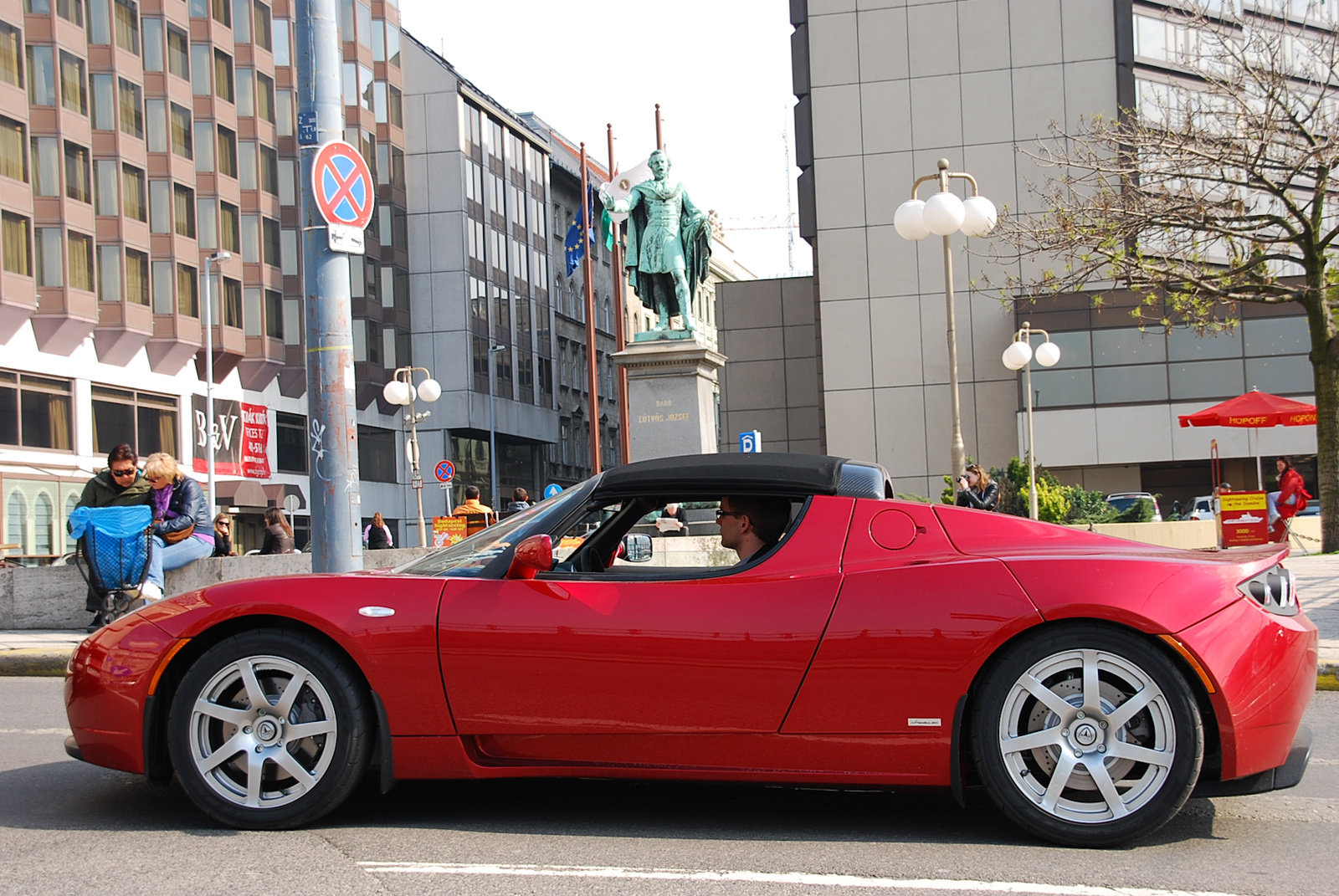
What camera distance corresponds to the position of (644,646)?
4188mm

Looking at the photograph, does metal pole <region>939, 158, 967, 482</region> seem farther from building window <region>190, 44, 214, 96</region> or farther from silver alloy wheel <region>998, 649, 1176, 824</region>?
building window <region>190, 44, 214, 96</region>

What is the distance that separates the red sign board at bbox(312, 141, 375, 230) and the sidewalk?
151 inches

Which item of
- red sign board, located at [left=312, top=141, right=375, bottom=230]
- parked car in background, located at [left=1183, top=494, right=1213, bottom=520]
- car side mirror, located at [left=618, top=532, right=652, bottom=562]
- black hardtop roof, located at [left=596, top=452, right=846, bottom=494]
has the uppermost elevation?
red sign board, located at [left=312, top=141, right=375, bottom=230]

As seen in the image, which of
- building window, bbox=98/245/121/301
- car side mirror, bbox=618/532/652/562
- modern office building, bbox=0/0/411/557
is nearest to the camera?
car side mirror, bbox=618/532/652/562

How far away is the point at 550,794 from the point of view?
4.93 m

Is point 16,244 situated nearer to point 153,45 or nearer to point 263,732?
point 153,45

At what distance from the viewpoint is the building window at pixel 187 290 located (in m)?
43.5

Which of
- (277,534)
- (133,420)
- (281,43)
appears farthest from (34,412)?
(277,534)

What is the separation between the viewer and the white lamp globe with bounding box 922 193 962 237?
48.9 ft

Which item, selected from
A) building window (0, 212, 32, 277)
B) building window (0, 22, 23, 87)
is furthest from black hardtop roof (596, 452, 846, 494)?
building window (0, 22, 23, 87)

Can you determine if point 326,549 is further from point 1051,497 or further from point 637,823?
point 1051,497

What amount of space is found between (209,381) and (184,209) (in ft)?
20.4

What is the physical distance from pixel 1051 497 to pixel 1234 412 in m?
3.81

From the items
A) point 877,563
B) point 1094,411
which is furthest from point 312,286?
point 1094,411
